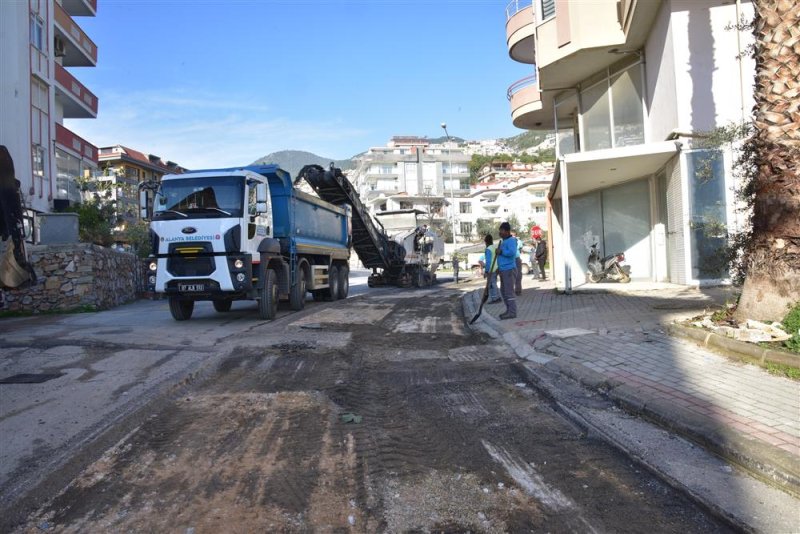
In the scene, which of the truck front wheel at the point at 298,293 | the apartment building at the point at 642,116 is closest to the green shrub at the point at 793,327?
the apartment building at the point at 642,116

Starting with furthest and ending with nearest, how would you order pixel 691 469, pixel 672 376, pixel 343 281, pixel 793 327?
pixel 343 281, pixel 793 327, pixel 672 376, pixel 691 469

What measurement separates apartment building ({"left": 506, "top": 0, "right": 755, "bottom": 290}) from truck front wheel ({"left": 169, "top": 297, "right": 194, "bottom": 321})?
865cm

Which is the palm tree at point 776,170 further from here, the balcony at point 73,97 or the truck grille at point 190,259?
the balcony at point 73,97

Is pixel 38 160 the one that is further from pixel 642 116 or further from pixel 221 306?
pixel 642 116

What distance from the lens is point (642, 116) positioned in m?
15.5

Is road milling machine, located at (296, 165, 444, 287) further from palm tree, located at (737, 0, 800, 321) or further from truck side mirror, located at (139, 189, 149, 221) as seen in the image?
palm tree, located at (737, 0, 800, 321)

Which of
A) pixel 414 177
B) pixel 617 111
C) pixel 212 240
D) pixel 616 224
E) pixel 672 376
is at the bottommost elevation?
pixel 672 376

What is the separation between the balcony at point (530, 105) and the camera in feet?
65.4

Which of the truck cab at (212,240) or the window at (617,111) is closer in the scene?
the truck cab at (212,240)

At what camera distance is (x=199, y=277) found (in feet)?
35.8

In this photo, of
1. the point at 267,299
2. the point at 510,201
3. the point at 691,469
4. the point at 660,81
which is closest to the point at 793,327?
the point at 691,469

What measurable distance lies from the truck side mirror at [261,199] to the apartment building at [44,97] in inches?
361

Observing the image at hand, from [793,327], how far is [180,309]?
10.7m

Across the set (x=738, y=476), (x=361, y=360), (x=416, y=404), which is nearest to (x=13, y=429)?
(x=416, y=404)
